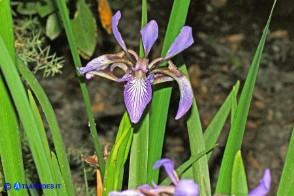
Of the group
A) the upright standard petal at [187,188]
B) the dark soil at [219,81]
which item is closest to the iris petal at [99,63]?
the upright standard petal at [187,188]

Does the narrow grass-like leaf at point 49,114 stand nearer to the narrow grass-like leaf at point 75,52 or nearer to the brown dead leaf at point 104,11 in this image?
the narrow grass-like leaf at point 75,52

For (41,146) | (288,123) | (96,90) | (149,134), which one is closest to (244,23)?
(288,123)

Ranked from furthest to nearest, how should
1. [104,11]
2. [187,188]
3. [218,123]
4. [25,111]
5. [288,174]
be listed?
[104,11]
[218,123]
[288,174]
[25,111]
[187,188]

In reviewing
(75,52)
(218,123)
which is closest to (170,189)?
(75,52)

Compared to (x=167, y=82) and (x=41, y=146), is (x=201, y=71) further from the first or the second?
(x=41, y=146)

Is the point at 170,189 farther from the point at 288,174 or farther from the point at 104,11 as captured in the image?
the point at 104,11

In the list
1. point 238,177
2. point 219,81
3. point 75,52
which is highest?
point 75,52

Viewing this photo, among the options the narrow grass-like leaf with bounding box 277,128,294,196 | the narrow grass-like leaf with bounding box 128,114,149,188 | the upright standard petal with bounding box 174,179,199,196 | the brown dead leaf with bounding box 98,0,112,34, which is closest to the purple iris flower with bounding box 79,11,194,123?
the narrow grass-like leaf with bounding box 128,114,149,188

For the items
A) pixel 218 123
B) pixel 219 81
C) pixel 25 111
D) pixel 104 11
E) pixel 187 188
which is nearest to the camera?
pixel 187 188
